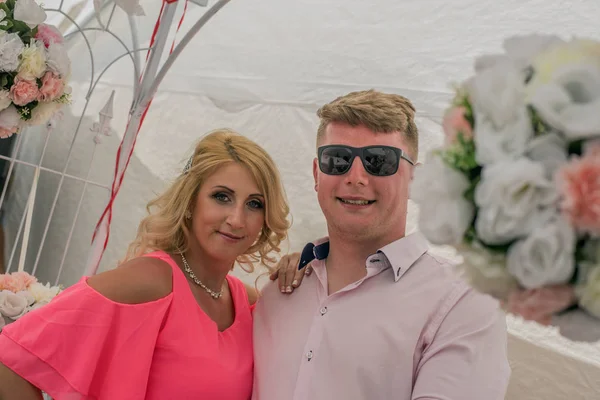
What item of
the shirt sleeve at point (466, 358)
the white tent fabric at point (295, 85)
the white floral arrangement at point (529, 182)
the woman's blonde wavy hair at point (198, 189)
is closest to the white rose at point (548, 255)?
the white floral arrangement at point (529, 182)

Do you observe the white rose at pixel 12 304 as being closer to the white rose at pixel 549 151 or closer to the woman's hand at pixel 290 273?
the woman's hand at pixel 290 273

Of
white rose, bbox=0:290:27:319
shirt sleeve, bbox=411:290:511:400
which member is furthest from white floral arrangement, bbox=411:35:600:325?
white rose, bbox=0:290:27:319

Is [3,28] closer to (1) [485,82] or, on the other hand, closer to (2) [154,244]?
(2) [154,244]

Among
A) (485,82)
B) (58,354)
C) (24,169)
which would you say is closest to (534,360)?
(58,354)

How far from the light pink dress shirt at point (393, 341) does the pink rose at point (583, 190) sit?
0.97 m

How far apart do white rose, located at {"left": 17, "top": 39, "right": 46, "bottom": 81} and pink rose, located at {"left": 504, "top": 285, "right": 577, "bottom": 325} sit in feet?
6.38

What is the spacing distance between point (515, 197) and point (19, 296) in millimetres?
2306

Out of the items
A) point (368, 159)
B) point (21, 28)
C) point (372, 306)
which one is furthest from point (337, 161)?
Answer: point (21, 28)

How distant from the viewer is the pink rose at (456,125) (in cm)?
86

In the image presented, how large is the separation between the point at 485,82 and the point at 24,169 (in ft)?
13.8

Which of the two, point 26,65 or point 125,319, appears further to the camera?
point 26,65

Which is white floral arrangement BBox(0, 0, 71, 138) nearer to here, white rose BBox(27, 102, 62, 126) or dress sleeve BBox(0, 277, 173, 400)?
white rose BBox(27, 102, 62, 126)

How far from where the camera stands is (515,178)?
750 millimetres

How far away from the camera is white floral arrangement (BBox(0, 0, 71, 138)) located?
7.23ft
